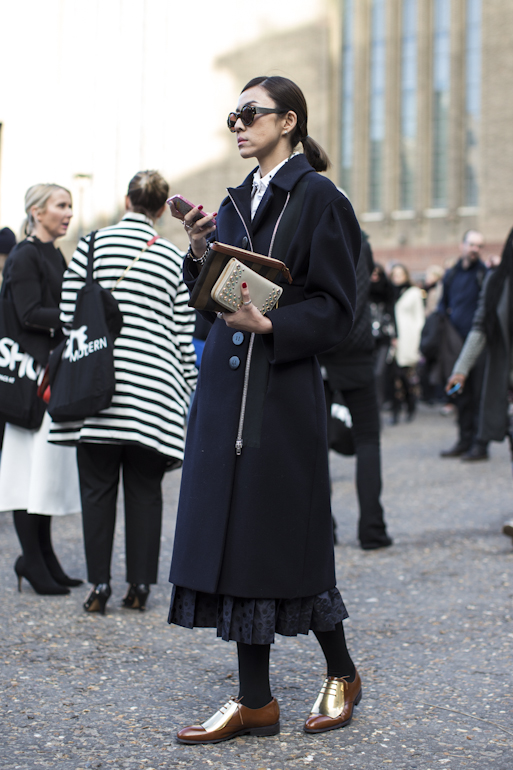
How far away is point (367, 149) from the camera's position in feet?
119

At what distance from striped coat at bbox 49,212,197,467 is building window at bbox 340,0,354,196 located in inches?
1299

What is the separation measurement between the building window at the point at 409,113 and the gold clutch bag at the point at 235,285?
33650 millimetres

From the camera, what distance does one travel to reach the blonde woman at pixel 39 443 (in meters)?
4.64

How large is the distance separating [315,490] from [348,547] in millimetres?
3150

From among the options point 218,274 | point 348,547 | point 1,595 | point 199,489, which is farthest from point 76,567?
point 218,274

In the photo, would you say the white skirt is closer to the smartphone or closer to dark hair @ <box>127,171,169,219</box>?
dark hair @ <box>127,171,169,219</box>

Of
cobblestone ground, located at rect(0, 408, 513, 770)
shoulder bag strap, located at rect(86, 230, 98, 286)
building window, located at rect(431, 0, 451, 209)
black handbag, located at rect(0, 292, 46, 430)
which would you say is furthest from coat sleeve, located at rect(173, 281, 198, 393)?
building window, located at rect(431, 0, 451, 209)

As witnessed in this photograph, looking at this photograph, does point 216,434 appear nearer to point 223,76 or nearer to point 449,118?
point 449,118

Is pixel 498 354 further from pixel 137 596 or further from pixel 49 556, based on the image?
pixel 49 556

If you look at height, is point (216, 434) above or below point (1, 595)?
above

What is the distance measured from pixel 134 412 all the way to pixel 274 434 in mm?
1590

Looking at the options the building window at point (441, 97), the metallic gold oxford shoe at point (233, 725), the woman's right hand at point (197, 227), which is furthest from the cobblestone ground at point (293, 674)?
the building window at point (441, 97)

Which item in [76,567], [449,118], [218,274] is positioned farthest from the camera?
[449,118]

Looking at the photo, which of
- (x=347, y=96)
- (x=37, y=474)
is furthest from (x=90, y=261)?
(x=347, y=96)
